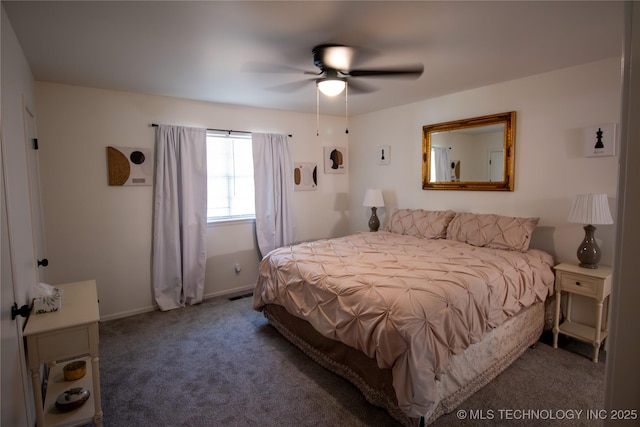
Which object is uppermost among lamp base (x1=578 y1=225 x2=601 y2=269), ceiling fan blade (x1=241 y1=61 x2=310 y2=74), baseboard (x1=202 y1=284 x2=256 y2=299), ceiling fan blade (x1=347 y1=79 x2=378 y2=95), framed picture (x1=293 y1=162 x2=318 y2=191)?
ceiling fan blade (x1=241 y1=61 x2=310 y2=74)

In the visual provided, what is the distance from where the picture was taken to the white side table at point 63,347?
65.0 inches

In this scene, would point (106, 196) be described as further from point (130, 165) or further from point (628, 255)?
point (628, 255)

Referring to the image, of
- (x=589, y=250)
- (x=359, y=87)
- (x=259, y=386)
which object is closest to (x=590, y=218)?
(x=589, y=250)

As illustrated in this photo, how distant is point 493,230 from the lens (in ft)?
10.4

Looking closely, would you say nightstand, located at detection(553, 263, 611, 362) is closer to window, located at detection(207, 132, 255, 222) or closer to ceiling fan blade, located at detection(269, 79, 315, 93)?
ceiling fan blade, located at detection(269, 79, 315, 93)

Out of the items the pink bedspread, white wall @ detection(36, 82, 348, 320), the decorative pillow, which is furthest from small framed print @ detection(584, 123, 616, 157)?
white wall @ detection(36, 82, 348, 320)

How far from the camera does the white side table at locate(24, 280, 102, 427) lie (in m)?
1.65

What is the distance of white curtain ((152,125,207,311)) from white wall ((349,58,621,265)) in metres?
2.73

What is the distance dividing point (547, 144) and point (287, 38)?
259 centimetres

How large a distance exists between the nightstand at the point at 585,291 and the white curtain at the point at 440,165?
1.57 meters

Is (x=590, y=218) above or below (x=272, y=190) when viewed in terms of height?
below

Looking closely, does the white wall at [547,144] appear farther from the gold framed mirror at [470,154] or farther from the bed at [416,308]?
the bed at [416,308]

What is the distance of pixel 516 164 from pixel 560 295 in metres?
1.30

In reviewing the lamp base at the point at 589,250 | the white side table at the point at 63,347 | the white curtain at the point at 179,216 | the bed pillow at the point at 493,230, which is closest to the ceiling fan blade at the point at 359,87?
the bed pillow at the point at 493,230
